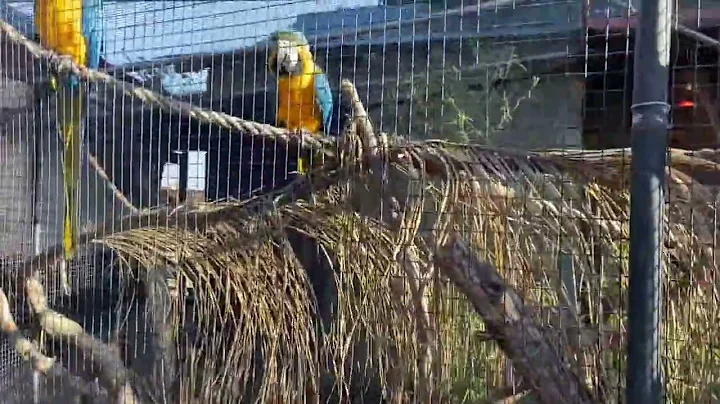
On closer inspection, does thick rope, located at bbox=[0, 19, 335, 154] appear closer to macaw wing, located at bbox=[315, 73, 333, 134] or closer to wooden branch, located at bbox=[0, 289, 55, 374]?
macaw wing, located at bbox=[315, 73, 333, 134]

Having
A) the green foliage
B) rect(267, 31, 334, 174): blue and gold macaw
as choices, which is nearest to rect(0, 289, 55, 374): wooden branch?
rect(267, 31, 334, 174): blue and gold macaw

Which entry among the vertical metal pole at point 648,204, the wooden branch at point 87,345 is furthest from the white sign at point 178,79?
the vertical metal pole at point 648,204

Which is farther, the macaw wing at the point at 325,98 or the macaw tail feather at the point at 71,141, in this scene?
the macaw wing at the point at 325,98

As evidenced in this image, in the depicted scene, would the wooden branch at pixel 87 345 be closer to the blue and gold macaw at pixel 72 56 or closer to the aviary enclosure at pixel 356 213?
the aviary enclosure at pixel 356 213

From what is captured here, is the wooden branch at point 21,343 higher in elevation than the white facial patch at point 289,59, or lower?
lower

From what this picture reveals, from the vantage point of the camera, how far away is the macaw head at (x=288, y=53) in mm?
1789

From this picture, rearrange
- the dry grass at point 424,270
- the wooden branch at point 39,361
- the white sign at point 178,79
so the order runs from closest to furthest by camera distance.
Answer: the dry grass at point 424,270
the white sign at point 178,79
the wooden branch at point 39,361

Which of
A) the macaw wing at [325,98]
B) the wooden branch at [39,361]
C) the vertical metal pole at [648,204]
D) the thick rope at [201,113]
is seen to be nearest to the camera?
the vertical metal pole at [648,204]

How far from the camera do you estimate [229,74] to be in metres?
1.80

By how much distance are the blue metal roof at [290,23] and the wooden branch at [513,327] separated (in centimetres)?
53

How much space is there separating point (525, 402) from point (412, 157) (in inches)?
20.6

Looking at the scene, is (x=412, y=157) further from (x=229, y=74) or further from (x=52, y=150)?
(x=52, y=150)

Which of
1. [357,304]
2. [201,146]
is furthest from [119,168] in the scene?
[357,304]

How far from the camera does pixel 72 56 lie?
208cm
